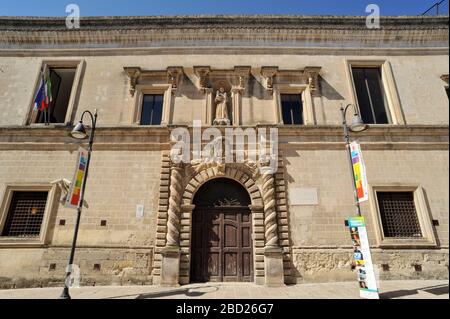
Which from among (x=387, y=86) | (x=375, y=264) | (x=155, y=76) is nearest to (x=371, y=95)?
(x=387, y=86)

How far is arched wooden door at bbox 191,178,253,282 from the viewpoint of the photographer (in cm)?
984

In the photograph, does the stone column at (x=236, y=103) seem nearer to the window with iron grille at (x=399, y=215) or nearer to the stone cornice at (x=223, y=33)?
the stone cornice at (x=223, y=33)

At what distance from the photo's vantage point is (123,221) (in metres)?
10.2

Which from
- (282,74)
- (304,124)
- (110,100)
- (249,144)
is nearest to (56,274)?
(110,100)

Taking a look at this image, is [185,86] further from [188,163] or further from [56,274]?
[56,274]

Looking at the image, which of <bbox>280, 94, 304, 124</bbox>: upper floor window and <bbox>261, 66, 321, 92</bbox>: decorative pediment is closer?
<bbox>280, 94, 304, 124</bbox>: upper floor window

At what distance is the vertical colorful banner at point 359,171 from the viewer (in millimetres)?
7268

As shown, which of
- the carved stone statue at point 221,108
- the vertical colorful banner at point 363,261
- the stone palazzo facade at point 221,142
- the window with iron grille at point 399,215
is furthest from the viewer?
the carved stone statue at point 221,108

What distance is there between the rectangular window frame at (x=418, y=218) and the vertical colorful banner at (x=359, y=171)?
3423 mm

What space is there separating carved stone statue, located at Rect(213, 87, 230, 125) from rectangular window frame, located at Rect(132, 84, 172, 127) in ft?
6.98

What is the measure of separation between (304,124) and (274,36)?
16.0ft

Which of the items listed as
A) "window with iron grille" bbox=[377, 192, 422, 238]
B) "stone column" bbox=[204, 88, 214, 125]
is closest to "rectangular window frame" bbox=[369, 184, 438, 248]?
"window with iron grille" bbox=[377, 192, 422, 238]

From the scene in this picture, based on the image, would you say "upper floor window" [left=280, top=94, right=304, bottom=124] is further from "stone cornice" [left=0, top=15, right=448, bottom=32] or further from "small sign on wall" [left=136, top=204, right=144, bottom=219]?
"small sign on wall" [left=136, top=204, right=144, bottom=219]

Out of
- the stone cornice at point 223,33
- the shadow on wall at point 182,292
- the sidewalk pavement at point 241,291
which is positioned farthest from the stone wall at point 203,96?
the shadow on wall at point 182,292
